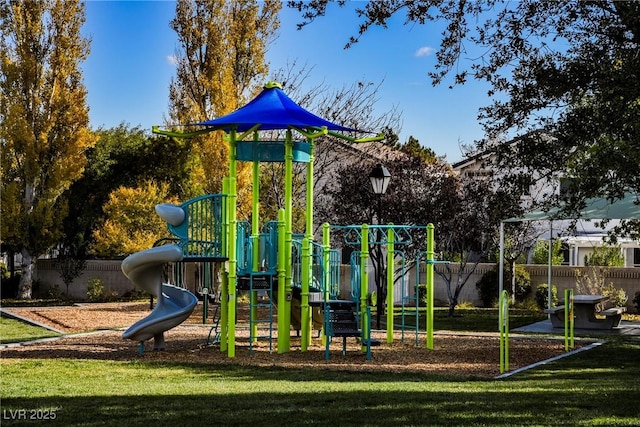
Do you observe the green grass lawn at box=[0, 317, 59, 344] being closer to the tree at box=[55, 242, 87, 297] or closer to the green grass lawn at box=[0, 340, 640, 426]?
the green grass lawn at box=[0, 340, 640, 426]

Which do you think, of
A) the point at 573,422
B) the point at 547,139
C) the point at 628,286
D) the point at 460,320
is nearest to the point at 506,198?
the point at 547,139

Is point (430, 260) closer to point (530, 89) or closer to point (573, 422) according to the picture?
point (530, 89)

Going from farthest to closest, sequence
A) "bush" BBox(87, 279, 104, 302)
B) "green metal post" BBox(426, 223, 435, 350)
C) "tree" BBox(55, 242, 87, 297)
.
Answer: "tree" BBox(55, 242, 87, 297) < "bush" BBox(87, 279, 104, 302) < "green metal post" BBox(426, 223, 435, 350)

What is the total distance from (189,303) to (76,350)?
1.94 meters

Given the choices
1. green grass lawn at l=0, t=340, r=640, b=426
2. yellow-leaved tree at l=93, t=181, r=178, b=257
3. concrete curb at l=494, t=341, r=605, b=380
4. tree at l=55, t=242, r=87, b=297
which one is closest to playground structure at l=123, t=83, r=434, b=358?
green grass lawn at l=0, t=340, r=640, b=426

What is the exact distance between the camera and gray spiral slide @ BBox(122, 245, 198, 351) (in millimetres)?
14695

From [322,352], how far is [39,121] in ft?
64.5

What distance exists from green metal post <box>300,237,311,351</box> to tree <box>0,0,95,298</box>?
18.3 meters

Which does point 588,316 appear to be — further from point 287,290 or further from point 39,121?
point 39,121

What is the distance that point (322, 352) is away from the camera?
15.1 metres

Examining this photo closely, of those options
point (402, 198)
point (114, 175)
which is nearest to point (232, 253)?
point (402, 198)

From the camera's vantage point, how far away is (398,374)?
40.4 feet

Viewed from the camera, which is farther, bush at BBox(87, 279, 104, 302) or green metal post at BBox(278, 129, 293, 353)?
bush at BBox(87, 279, 104, 302)

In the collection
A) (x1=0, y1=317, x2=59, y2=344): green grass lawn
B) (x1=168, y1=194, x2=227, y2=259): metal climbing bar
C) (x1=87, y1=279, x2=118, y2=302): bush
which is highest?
(x1=168, y1=194, x2=227, y2=259): metal climbing bar
